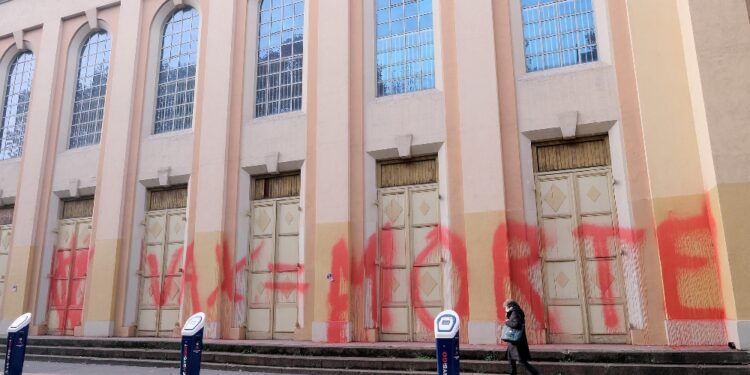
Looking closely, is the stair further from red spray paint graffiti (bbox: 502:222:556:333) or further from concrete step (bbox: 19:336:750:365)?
red spray paint graffiti (bbox: 502:222:556:333)

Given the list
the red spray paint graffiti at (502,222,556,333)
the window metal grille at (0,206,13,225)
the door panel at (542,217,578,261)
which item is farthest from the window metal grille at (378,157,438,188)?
the window metal grille at (0,206,13,225)

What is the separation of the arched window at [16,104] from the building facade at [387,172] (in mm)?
1130

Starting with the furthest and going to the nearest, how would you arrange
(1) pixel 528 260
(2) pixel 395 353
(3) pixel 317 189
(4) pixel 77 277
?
1. (4) pixel 77 277
2. (3) pixel 317 189
3. (1) pixel 528 260
4. (2) pixel 395 353

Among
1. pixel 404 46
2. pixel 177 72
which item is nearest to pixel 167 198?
pixel 177 72

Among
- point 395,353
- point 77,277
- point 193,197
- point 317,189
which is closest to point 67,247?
point 77,277

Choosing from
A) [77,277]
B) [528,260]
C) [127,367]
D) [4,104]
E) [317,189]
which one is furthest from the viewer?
[4,104]

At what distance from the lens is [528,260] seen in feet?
32.8

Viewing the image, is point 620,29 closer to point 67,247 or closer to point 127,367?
point 127,367

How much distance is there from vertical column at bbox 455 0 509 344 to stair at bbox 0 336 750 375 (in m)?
1.12

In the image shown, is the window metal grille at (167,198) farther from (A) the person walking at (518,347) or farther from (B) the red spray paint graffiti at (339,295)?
(A) the person walking at (518,347)

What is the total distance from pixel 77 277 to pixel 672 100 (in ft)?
48.2

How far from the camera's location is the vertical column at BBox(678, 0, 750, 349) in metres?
8.27

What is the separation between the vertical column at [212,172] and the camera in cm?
1225

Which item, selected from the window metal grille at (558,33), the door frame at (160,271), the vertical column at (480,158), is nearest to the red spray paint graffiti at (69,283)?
the door frame at (160,271)
